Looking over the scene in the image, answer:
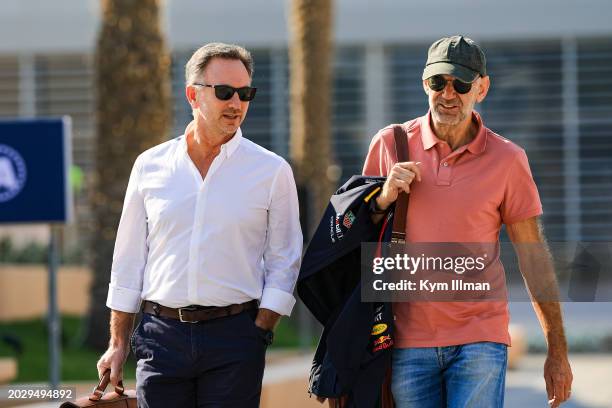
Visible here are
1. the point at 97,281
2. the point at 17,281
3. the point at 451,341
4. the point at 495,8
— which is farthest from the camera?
the point at 495,8

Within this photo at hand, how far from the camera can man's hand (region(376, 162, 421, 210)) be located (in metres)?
4.16

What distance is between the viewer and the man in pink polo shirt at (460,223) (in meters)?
4.21

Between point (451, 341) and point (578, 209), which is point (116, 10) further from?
point (578, 209)

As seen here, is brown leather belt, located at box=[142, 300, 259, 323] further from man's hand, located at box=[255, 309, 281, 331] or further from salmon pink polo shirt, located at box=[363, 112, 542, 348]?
salmon pink polo shirt, located at box=[363, 112, 542, 348]

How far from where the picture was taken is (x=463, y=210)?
13.9 feet

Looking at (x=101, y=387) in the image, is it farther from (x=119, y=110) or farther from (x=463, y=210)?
(x=119, y=110)

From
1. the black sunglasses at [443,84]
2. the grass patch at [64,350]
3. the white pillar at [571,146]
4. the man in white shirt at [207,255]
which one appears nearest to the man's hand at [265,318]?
the man in white shirt at [207,255]

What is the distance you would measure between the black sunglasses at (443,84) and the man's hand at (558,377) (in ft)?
3.30

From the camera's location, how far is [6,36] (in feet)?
75.5

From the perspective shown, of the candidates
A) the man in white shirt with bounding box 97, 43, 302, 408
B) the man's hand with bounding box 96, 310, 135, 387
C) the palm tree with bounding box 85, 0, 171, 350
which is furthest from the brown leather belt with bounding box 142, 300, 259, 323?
the palm tree with bounding box 85, 0, 171, 350

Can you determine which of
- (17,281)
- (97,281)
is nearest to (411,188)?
(97,281)

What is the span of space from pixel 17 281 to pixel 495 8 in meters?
10.4

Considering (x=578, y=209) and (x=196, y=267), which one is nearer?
(x=196, y=267)

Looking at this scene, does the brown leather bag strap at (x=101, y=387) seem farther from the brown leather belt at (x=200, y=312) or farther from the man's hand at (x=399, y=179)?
the man's hand at (x=399, y=179)
